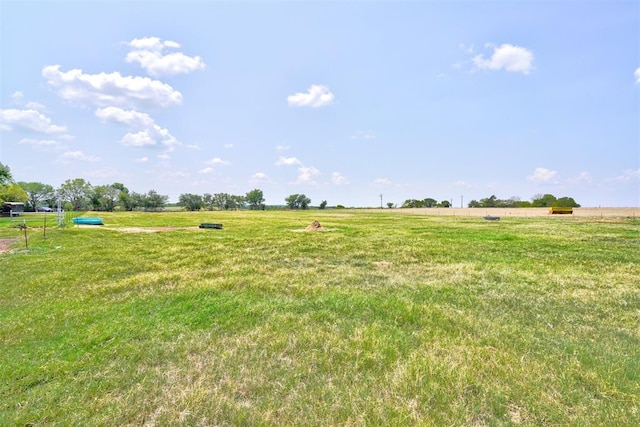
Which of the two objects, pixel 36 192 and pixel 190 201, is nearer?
pixel 36 192

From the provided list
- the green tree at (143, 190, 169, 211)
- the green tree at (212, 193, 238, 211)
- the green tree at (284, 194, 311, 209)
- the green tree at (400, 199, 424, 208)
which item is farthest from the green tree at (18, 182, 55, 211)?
the green tree at (400, 199, 424, 208)

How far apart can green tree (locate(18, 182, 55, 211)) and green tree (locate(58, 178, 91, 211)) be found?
8295mm

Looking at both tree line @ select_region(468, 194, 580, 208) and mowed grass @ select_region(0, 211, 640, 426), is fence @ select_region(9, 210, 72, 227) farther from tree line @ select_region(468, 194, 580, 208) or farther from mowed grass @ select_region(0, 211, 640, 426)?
tree line @ select_region(468, 194, 580, 208)

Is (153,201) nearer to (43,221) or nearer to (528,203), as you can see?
(43,221)

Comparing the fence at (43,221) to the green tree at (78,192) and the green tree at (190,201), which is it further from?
the green tree at (190,201)

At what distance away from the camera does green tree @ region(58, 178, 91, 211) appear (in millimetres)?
105438

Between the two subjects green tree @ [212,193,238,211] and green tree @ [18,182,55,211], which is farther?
green tree @ [212,193,238,211]

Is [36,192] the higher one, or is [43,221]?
[36,192]

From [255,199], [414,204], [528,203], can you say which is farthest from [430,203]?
[255,199]

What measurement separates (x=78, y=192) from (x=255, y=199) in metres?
70.8

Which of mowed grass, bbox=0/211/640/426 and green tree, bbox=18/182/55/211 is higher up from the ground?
green tree, bbox=18/182/55/211

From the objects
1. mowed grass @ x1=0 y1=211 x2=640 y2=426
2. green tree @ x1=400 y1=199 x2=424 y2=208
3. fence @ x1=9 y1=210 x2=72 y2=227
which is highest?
green tree @ x1=400 y1=199 x2=424 y2=208

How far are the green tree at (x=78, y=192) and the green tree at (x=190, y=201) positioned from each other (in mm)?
33255

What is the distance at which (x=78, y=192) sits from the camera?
349ft
